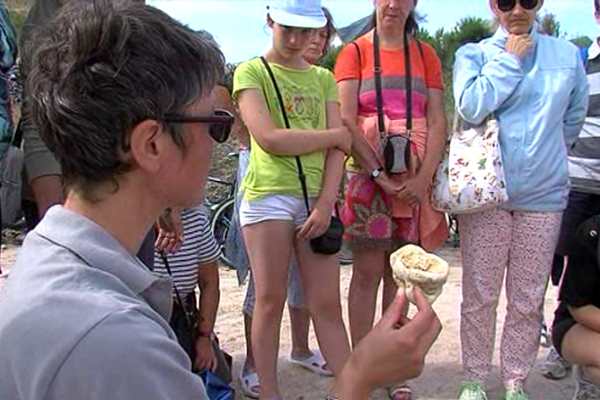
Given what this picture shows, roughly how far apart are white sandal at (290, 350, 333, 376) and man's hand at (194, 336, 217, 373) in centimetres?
98

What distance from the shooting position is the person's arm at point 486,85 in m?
3.09

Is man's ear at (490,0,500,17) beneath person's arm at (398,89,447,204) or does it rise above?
above

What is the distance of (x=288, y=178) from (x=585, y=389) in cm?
160

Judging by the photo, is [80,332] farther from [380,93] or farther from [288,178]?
[380,93]

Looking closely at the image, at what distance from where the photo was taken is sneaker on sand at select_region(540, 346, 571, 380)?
3.71 metres

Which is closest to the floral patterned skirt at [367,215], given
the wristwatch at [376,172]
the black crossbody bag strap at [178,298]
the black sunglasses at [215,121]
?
the wristwatch at [376,172]

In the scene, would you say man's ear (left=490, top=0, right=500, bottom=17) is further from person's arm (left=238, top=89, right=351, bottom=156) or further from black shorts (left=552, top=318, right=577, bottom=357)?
black shorts (left=552, top=318, right=577, bottom=357)

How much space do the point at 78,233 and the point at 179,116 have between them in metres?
0.26

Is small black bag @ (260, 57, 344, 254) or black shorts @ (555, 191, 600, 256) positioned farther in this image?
black shorts @ (555, 191, 600, 256)

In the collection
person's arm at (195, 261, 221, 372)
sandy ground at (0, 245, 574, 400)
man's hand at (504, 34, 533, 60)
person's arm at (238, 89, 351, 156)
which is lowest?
sandy ground at (0, 245, 574, 400)

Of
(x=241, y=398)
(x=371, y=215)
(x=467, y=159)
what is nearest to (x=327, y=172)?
(x=371, y=215)

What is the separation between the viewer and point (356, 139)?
10.7ft

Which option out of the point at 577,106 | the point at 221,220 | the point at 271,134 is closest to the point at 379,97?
the point at 271,134

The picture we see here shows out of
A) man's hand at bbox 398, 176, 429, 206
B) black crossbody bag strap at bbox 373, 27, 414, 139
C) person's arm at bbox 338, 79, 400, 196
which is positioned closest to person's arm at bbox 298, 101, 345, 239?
person's arm at bbox 338, 79, 400, 196
